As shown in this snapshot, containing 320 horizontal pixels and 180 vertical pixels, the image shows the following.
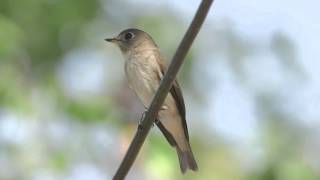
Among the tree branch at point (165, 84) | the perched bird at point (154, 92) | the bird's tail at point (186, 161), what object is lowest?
the bird's tail at point (186, 161)

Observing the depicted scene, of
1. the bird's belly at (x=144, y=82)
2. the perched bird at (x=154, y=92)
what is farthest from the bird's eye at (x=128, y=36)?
the bird's belly at (x=144, y=82)

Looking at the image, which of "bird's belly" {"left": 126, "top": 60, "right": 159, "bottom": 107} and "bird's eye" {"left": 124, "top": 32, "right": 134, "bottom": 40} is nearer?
"bird's belly" {"left": 126, "top": 60, "right": 159, "bottom": 107}

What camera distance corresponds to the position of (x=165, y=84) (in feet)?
7.81

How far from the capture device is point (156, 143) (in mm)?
4500

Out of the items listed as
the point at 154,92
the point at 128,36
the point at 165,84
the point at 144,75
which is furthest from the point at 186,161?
the point at 165,84

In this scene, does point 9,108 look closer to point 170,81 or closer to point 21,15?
point 21,15

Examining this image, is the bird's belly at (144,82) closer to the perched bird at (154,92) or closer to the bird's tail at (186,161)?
the perched bird at (154,92)

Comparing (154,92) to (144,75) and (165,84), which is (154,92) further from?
(165,84)

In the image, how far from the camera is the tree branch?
218 centimetres

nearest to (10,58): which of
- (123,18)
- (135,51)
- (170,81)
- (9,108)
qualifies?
(9,108)

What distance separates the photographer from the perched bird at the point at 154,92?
427 centimetres

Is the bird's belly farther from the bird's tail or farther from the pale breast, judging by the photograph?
the bird's tail

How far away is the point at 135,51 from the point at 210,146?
1.09 metres

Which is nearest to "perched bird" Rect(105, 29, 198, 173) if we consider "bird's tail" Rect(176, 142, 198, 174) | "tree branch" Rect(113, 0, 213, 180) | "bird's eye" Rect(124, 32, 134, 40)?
"bird's tail" Rect(176, 142, 198, 174)
